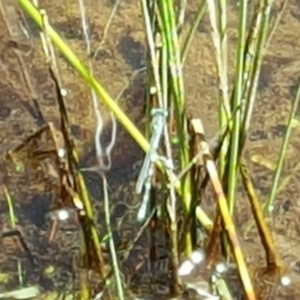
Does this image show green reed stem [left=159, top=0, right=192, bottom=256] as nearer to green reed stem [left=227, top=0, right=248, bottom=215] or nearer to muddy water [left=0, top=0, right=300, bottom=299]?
green reed stem [left=227, top=0, right=248, bottom=215]

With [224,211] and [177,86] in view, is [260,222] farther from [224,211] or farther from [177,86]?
[177,86]

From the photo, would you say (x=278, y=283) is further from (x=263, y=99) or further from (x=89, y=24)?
(x=89, y=24)

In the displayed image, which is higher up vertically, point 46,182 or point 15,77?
point 15,77

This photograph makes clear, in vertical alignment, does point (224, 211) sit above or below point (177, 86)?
below

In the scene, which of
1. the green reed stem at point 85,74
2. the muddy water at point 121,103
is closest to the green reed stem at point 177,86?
the green reed stem at point 85,74

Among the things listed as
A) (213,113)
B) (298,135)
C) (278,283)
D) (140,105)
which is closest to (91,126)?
(140,105)

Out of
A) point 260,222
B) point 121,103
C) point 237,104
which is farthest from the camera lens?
point 121,103

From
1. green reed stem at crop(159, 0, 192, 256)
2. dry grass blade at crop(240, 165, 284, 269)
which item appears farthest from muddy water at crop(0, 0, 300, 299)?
green reed stem at crop(159, 0, 192, 256)

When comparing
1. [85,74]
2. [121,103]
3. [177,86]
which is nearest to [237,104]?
[177,86]
